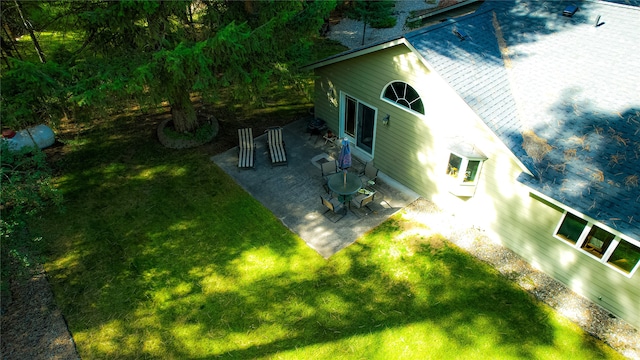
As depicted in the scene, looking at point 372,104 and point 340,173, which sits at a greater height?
point 372,104

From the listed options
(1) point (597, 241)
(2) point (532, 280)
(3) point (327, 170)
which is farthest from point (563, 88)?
(3) point (327, 170)

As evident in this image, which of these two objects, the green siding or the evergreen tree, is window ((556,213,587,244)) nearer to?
the green siding

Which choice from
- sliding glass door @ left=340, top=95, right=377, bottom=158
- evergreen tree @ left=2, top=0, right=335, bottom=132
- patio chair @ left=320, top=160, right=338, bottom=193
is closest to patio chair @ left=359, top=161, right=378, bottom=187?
patio chair @ left=320, top=160, right=338, bottom=193

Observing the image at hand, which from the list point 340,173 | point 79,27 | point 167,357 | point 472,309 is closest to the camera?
point 167,357

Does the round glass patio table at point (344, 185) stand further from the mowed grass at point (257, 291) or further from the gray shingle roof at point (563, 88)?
the gray shingle roof at point (563, 88)

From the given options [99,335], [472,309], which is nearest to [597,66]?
[472,309]

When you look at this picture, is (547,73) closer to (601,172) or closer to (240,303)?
(601,172)

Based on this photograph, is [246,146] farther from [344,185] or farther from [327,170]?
[344,185]
